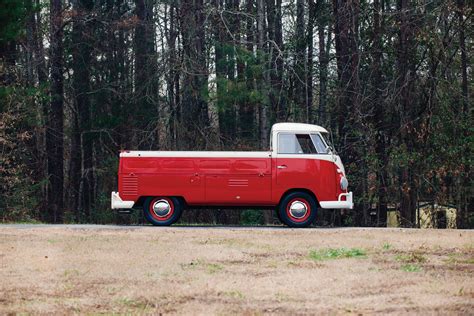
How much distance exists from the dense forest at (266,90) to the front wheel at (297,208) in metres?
7.23

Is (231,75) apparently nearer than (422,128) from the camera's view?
No

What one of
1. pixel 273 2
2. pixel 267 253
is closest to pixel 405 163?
pixel 273 2

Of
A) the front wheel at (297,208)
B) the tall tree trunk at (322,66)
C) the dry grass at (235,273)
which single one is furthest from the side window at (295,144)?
the tall tree trunk at (322,66)

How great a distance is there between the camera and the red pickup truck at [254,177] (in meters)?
22.9

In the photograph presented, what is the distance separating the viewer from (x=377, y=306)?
35.0 feet

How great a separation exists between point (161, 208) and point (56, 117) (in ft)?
59.4

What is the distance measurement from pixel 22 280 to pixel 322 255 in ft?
16.8

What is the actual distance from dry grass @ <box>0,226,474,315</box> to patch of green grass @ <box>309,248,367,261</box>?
0.07ft

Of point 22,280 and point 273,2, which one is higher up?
point 273,2

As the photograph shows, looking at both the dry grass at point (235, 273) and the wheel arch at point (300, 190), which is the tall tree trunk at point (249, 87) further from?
the dry grass at point (235, 273)

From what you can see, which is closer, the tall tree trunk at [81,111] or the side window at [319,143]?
the side window at [319,143]

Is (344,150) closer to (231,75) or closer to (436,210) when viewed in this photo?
(436,210)

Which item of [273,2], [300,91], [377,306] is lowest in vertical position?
[377,306]

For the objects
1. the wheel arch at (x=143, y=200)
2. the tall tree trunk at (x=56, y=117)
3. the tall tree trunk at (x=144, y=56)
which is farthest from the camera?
the tall tree trunk at (x=144, y=56)
